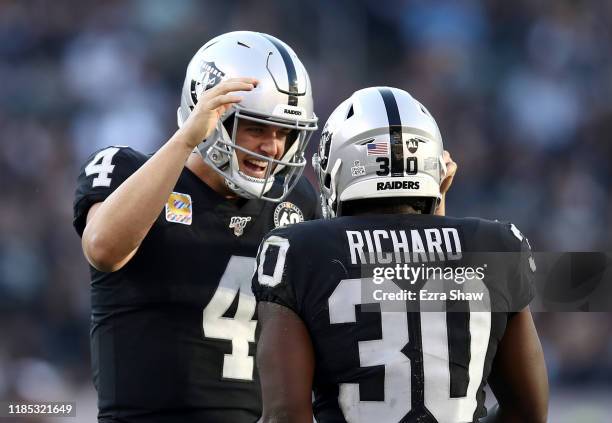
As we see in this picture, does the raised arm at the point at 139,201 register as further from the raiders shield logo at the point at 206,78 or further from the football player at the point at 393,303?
the football player at the point at 393,303

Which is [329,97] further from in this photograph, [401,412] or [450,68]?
[401,412]

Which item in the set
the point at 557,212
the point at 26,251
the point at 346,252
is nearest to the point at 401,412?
the point at 346,252

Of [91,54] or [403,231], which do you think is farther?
[91,54]

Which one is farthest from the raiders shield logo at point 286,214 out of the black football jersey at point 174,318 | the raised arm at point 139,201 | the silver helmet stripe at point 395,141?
the silver helmet stripe at point 395,141

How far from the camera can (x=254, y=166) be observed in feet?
A: 10.6

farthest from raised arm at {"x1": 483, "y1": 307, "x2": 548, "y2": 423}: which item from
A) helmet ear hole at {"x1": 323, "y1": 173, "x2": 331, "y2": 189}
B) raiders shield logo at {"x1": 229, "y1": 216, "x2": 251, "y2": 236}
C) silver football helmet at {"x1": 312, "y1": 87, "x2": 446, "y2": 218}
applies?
raiders shield logo at {"x1": 229, "y1": 216, "x2": 251, "y2": 236}

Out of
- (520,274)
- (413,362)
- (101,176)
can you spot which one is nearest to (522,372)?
(520,274)

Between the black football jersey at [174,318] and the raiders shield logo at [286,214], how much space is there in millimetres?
223

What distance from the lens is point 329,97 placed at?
889 centimetres

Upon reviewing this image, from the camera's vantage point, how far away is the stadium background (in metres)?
7.50

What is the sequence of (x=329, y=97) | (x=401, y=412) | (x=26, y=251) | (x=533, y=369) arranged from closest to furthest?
(x=401, y=412)
(x=533, y=369)
(x=26, y=251)
(x=329, y=97)

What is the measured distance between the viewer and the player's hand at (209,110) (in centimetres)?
Result: 290

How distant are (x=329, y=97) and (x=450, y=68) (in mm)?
1265

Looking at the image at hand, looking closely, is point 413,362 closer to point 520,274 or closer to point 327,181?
point 520,274
